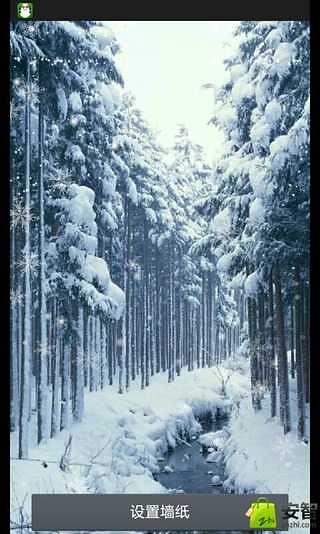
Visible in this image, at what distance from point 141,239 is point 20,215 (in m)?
1.62

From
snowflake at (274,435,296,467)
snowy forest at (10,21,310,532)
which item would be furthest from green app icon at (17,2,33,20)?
snowflake at (274,435,296,467)

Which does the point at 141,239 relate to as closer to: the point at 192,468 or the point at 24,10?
the point at 192,468

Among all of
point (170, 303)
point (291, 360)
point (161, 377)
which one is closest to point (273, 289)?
point (291, 360)

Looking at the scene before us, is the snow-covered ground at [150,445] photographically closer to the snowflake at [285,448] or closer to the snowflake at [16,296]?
the snowflake at [285,448]

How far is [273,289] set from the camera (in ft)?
21.8

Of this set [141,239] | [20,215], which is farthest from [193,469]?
[20,215]

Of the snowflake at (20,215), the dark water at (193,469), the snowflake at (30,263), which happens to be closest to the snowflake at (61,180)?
the snowflake at (20,215)

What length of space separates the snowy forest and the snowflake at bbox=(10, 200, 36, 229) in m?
0.01

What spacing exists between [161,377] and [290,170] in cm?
316

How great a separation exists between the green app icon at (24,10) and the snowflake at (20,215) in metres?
2.20

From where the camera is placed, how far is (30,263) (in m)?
6.25

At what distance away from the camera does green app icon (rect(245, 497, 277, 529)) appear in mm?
5609

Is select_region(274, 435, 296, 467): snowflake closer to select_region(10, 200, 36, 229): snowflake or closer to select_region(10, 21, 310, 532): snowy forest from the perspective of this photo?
select_region(10, 21, 310, 532): snowy forest

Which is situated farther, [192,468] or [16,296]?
Result: [192,468]
